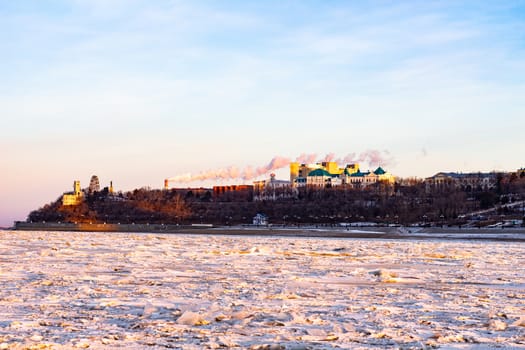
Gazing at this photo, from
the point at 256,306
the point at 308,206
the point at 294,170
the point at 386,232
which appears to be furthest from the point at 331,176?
the point at 256,306

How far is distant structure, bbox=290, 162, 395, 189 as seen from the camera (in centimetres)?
14950

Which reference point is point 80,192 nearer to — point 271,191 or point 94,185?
point 94,185

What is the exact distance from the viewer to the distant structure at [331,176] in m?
150

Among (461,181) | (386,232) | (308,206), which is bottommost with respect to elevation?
(386,232)

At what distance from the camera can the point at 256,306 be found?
1017 cm

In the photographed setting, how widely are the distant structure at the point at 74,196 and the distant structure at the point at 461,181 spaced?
64.5m

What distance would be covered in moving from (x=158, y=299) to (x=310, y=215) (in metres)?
93.2

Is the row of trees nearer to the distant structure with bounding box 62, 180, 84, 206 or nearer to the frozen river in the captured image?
the distant structure with bounding box 62, 180, 84, 206

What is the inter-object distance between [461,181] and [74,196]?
2970 inches

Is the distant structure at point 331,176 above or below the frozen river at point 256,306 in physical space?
above

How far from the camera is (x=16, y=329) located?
8.18 metres

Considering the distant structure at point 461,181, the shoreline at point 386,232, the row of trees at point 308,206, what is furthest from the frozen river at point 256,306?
the distant structure at point 461,181

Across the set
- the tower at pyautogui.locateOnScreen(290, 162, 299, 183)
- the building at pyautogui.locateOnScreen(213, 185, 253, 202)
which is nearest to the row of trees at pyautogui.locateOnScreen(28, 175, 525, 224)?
the building at pyautogui.locateOnScreen(213, 185, 253, 202)

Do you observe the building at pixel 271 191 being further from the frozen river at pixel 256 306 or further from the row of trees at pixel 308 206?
the frozen river at pixel 256 306
